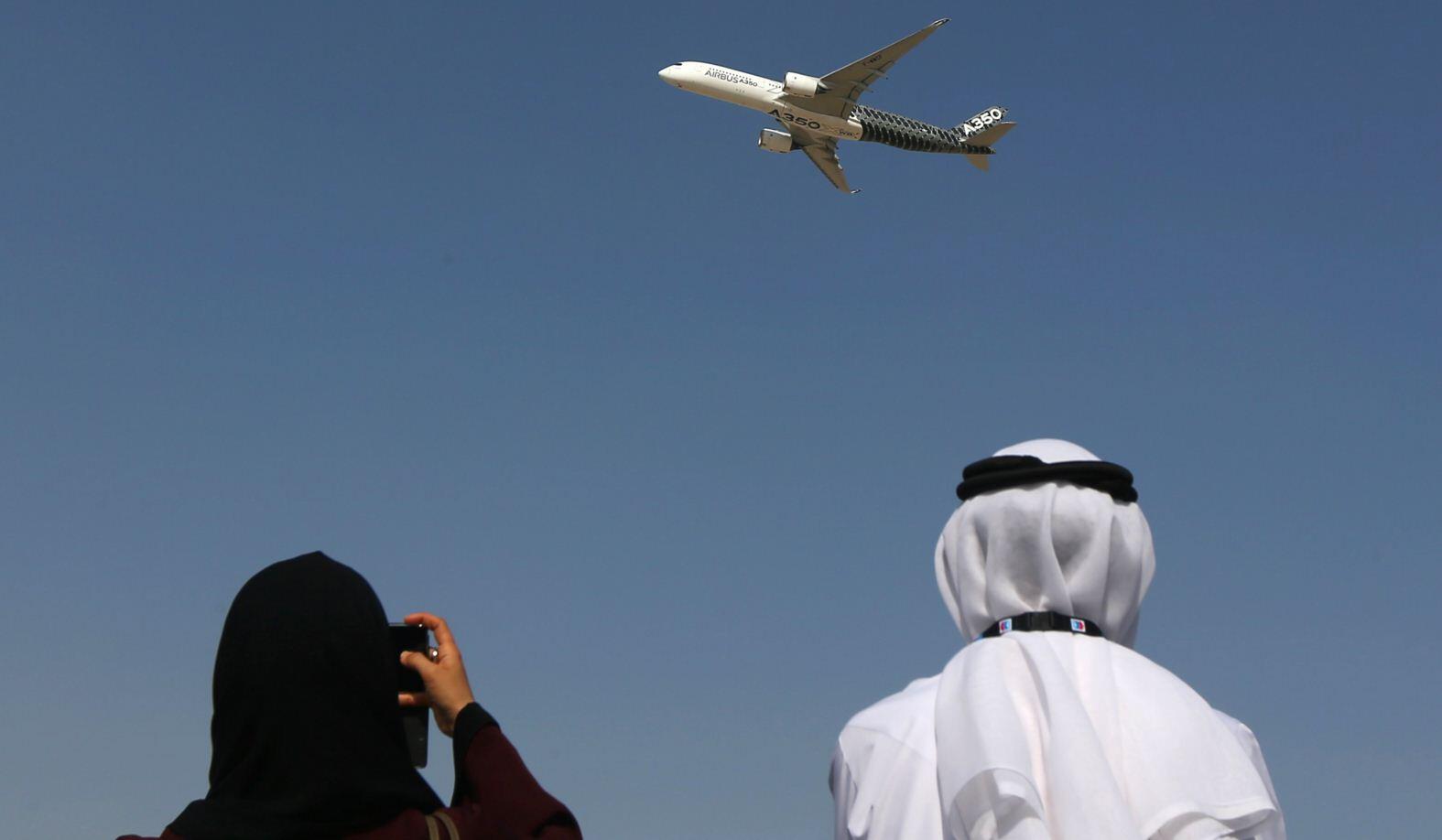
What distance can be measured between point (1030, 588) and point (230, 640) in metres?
2.99

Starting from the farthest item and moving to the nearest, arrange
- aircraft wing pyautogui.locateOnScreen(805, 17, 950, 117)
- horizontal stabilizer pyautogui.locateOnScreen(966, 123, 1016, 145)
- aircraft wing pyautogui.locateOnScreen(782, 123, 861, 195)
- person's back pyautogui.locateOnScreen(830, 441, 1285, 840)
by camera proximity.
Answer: horizontal stabilizer pyautogui.locateOnScreen(966, 123, 1016, 145)
aircraft wing pyautogui.locateOnScreen(782, 123, 861, 195)
aircraft wing pyautogui.locateOnScreen(805, 17, 950, 117)
person's back pyautogui.locateOnScreen(830, 441, 1285, 840)

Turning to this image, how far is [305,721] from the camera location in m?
4.08

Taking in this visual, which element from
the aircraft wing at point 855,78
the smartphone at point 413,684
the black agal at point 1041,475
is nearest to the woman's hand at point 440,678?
the smartphone at point 413,684

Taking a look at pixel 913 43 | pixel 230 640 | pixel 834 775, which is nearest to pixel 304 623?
pixel 230 640

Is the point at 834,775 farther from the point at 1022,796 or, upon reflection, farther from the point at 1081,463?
the point at 1081,463

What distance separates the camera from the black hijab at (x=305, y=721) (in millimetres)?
4043

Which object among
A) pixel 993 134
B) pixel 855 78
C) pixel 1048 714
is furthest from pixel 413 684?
pixel 993 134

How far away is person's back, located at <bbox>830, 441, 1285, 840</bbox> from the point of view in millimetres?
5480

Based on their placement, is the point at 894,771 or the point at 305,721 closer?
the point at 305,721

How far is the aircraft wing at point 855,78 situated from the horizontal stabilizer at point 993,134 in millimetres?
12006

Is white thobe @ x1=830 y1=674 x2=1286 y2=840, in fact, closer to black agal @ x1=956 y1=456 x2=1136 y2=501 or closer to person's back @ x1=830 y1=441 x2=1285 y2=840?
person's back @ x1=830 y1=441 x2=1285 y2=840

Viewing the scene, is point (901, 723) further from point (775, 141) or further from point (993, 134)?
point (993, 134)

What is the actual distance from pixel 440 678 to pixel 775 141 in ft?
189

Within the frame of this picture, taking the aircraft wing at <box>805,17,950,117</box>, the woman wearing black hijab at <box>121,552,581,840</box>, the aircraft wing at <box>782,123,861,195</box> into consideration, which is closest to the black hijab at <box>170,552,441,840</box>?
the woman wearing black hijab at <box>121,552,581,840</box>
